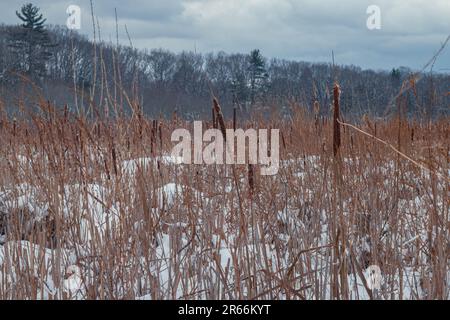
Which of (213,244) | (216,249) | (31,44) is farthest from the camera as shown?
(31,44)

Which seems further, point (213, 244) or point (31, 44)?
point (31, 44)

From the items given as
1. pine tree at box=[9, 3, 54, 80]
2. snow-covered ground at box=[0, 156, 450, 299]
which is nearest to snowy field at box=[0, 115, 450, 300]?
snow-covered ground at box=[0, 156, 450, 299]

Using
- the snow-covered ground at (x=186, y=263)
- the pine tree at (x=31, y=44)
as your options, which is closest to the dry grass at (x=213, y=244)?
the snow-covered ground at (x=186, y=263)

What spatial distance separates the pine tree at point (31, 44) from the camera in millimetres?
27719

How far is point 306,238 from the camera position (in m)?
1.82

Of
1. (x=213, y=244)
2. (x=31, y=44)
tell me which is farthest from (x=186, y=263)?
(x=31, y=44)

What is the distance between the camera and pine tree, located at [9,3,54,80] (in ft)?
90.9

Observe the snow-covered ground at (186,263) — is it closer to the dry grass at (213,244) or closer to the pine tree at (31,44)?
the dry grass at (213,244)

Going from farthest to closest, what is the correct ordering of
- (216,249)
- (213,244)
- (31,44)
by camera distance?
(31,44), (213,244), (216,249)

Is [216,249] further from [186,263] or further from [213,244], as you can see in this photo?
[213,244]

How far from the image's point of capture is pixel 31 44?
2942 cm

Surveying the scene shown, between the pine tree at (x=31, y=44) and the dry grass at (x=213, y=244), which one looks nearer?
the dry grass at (x=213, y=244)
